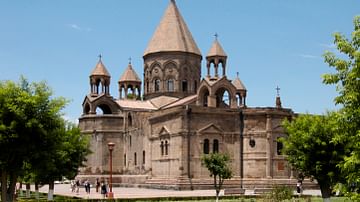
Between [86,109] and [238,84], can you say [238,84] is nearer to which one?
[238,84]

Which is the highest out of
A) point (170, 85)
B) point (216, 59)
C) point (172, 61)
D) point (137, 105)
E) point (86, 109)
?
point (172, 61)

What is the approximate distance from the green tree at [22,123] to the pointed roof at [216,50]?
28246 millimetres

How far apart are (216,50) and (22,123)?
30159 millimetres

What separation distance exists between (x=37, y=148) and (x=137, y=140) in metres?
32.4

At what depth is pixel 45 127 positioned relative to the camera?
20688 mm

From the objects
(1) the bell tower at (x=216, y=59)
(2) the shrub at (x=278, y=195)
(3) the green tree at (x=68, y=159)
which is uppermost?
(1) the bell tower at (x=216, y=59)

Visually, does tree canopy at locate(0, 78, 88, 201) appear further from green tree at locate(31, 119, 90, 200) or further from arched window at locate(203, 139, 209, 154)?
arched window at locate(203, 139, 209, 154)

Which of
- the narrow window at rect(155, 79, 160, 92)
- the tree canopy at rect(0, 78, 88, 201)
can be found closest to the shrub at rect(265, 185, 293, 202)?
the tree canopy at rect(0, 78, 88, 201)

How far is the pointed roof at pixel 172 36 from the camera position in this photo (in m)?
56.8

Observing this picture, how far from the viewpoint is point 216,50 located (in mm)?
48312

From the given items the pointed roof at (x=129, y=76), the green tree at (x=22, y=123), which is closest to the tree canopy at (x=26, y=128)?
the green tree at (x=22, y=123)

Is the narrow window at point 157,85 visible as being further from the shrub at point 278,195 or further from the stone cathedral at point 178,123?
the shrub at point 278,195

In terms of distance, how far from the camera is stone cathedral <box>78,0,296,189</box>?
4347 cm

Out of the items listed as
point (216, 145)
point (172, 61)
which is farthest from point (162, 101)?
point (216, 145)
